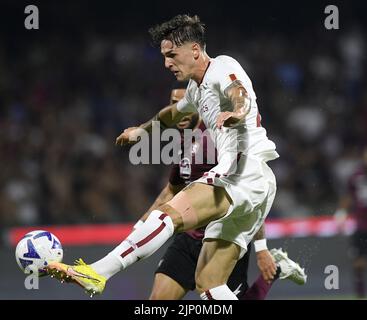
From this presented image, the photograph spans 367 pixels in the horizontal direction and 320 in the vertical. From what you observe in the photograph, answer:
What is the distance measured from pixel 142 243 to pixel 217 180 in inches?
22.5

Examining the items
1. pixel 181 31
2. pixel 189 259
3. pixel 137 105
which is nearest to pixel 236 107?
A: pixel 181 31

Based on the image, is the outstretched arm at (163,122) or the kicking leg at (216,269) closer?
the kicking leg at (216,269)

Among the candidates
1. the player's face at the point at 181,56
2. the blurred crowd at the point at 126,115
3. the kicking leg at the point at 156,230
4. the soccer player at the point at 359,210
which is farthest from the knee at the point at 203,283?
the blurred crowd at the point at 126,115

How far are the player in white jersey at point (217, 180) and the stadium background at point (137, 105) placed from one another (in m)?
4.48

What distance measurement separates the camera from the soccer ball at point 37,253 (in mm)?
4781

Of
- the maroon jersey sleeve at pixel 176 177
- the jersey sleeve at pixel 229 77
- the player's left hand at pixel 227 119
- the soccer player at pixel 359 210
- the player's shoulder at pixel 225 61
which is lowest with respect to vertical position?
the soccer player at pixel 359 210

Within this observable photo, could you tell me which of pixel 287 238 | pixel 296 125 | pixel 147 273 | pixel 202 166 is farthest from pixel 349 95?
pixel 202 166

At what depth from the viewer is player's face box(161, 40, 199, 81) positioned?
200 inches

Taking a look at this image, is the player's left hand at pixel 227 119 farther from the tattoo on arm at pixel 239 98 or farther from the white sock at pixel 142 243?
the white sock at pixel 142 243

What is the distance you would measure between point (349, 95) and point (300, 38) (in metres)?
1.19

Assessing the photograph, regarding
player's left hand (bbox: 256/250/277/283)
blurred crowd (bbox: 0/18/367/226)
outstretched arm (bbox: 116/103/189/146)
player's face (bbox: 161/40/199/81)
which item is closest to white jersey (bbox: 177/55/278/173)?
player's face (bbox: 161/40/199/81)

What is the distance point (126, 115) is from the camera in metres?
11.6

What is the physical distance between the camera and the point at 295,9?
12.7 metres
